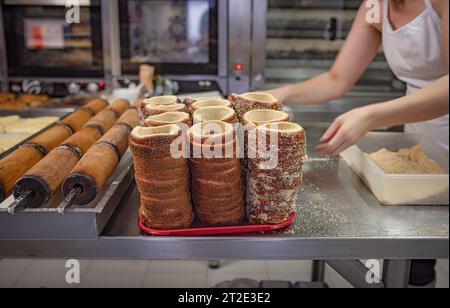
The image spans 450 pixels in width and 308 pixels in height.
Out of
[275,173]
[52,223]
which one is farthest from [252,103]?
[52,223]

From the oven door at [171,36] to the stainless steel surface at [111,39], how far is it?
0.03 m

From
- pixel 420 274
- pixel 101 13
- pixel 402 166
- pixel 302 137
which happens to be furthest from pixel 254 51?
pixel 302 137

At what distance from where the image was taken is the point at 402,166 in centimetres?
104

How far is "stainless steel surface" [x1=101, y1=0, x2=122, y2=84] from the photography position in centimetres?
256

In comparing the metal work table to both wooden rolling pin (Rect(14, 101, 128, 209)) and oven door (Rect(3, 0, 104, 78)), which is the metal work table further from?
oven door (Rect(3, 0, 104, 78))

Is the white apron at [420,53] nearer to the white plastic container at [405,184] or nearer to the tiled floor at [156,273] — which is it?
the white plastic container at [405,184]

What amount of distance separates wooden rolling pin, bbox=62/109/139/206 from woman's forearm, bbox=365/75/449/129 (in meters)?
0.53

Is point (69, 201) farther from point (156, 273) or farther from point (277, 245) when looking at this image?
point (156, 273)

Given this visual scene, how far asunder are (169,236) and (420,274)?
1043 millimetres

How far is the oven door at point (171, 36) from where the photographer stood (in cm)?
250

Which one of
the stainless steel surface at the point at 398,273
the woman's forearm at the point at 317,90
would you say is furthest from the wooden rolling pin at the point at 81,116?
the stainless steel surface at the point at 398,273

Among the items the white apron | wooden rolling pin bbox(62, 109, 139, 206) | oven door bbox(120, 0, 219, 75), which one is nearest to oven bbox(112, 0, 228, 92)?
oven door bbox(120, 0, 219, 75)
